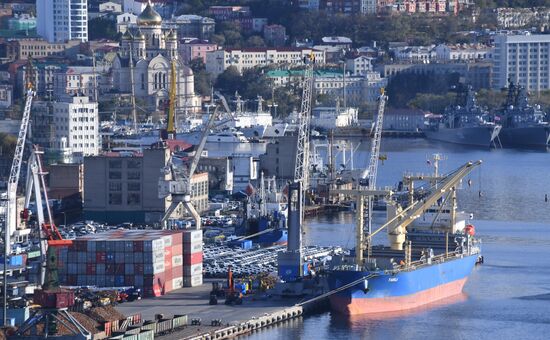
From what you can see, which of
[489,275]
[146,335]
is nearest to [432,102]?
[489,275]

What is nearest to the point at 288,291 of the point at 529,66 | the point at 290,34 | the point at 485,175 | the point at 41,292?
the point at 41,292

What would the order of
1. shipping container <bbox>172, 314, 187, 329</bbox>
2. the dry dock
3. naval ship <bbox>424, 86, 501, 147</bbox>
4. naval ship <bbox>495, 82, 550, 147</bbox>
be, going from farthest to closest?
naval ship <bbox>495, 82, 550, 147</bbox>
naval ship <bbox>424, 86, 501, 147</bbox>
the dry dock
shipping container <bbox>172, 314, 187, 329</bbox>

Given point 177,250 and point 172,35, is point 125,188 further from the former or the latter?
point 172,35

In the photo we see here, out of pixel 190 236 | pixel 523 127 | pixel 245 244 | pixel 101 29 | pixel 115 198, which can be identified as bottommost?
pixel 523 127

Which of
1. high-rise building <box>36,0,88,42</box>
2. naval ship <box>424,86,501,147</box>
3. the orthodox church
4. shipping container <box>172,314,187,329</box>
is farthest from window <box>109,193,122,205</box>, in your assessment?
high-rise building <box>36,0,88,42</box>

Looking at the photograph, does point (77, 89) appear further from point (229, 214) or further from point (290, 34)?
point (229, 214)

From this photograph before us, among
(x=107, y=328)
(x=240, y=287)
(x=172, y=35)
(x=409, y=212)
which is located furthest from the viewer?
(x=172, y=35)

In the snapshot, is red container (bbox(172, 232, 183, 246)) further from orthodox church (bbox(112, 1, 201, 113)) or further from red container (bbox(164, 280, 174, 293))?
orthodox church (bbox(112, 1, 201, 113))
